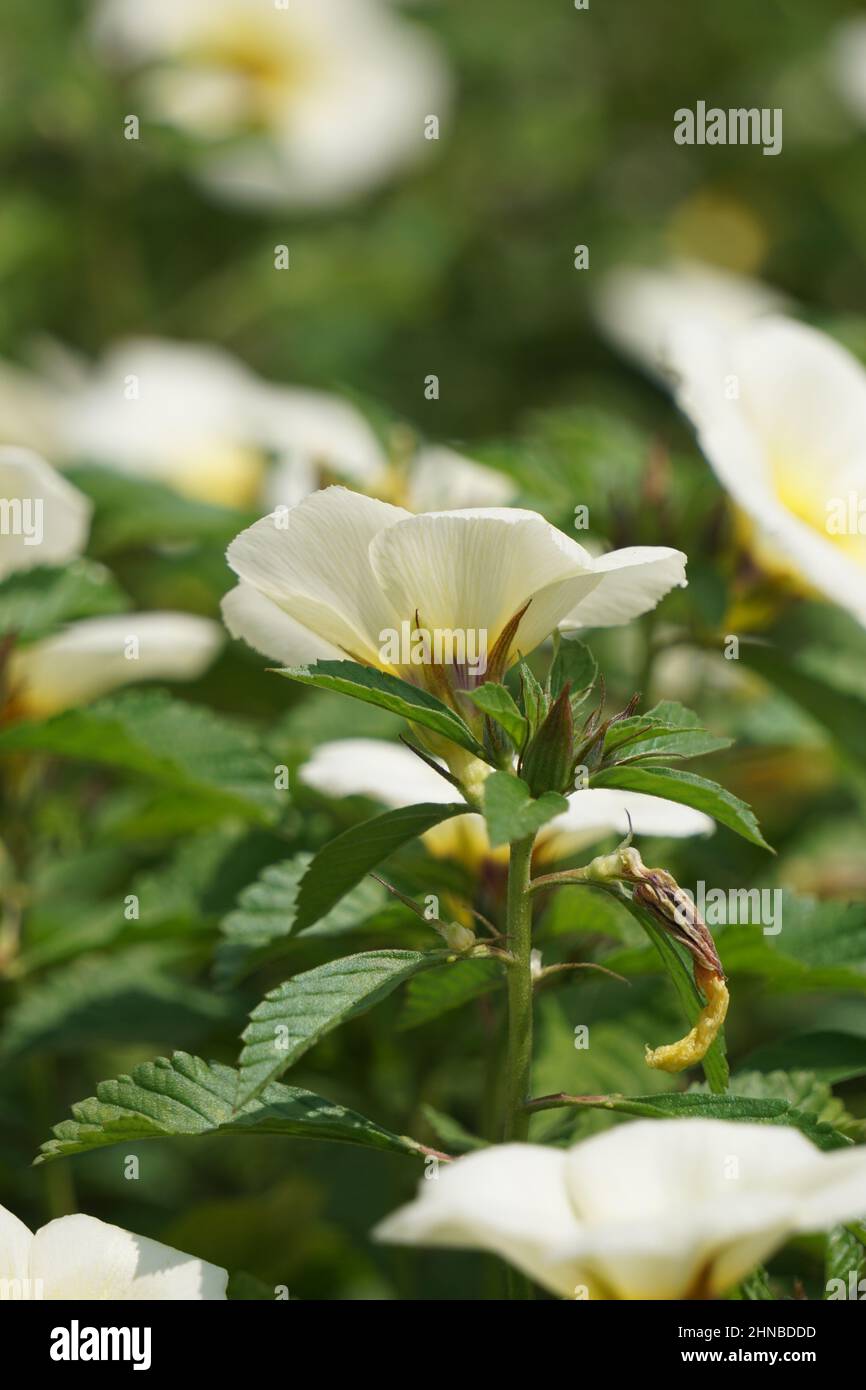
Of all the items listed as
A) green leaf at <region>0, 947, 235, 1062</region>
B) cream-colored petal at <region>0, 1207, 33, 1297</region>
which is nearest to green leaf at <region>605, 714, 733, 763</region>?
cream-colored petal at <region>0, 1207, 33, 1297</region>

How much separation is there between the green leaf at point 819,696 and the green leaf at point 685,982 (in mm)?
415

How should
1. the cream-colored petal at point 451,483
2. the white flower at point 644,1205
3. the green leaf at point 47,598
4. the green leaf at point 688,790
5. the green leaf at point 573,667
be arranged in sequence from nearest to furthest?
the white flower at point 644,1205 → the green leaf at point 688,790 → the green leaf at point 573,667 → the green leaf at point 47,598 → the cream-colored petal at point 451,483

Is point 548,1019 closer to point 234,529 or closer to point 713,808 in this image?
point 713,808

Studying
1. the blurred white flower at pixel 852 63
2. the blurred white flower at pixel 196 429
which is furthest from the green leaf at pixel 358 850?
the blurred white flower at pixel 852 63

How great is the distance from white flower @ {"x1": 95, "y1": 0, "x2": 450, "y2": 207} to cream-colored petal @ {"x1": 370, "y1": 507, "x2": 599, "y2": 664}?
5.73ft

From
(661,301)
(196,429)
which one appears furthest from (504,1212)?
(661,301)

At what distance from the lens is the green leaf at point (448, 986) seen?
0.81 m

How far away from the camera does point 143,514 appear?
1283mm

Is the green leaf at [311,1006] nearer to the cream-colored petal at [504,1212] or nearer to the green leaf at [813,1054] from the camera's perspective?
the cream-colored petal at [504,1212]

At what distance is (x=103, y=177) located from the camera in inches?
87.6

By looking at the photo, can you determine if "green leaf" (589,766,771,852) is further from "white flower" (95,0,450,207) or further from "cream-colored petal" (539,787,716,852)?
"white flower" (95,0,450,207)

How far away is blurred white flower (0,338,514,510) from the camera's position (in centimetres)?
150

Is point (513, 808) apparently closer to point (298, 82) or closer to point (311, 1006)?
point (311, 1006)
